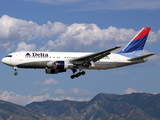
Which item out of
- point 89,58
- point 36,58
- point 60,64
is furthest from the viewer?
point 89,58

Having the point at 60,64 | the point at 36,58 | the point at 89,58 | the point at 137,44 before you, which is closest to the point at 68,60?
the point at 60,64

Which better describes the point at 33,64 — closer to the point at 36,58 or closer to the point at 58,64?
the point at 36,58

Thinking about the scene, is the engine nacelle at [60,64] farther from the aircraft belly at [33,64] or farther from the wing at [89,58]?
the aircraft belly at [33,64]

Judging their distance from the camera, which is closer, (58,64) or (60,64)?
Answer: (58,64)

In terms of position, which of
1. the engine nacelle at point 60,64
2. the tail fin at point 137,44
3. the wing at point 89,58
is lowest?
the engine nacelle at point 60,64

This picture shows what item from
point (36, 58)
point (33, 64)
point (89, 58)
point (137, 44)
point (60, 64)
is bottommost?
point (60, 64)

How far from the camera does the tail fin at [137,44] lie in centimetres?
8031

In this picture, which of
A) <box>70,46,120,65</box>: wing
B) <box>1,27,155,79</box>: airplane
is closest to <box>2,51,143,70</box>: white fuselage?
<box>1,27,155,79</box>: airplane

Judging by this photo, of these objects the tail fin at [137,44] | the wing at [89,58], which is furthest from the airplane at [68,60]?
the tail fin at [137,44]

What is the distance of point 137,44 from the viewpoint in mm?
82438

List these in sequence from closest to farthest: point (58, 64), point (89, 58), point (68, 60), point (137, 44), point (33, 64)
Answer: point (58, 64) → point (33, 64) → point (89, 58) → point (68, 60) → point (137, 44)

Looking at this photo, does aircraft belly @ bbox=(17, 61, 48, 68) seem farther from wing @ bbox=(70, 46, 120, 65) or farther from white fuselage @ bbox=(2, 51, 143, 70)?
wing @ bbox=(70, 46, 120, 65)

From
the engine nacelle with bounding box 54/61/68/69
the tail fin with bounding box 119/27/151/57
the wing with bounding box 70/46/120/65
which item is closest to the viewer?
the wing with bounding box 70/46/120/65

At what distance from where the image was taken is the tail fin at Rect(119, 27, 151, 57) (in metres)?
80.3
